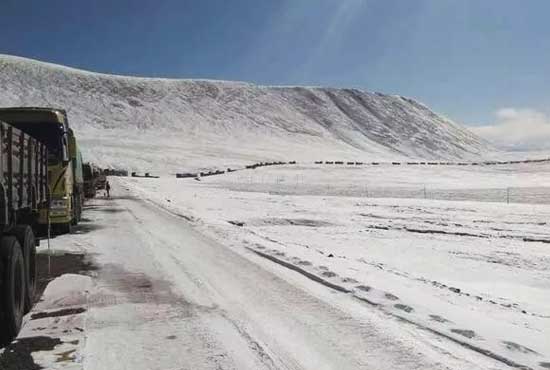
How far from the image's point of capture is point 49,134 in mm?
13180

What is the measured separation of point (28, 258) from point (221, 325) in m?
2.56

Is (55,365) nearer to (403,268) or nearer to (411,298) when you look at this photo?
(411,298)

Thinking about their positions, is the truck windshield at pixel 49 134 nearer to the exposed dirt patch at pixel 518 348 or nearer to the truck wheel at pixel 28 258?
the truck wheel at pixel 28 258

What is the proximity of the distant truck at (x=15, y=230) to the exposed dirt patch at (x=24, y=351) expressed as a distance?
0.15 metres

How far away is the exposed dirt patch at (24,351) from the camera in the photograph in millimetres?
4879

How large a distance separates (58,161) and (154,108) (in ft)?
445

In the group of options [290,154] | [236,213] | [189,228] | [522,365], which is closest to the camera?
[522,365]

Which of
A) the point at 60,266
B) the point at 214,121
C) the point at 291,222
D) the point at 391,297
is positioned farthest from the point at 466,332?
the point at 214,121

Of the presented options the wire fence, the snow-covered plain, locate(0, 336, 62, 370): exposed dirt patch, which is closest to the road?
locate(0, 336, 62, 370): exposed dirt patch

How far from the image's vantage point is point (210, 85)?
172 m

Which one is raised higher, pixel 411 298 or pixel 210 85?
pixel 210 85

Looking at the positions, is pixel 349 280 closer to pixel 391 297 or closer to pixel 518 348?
pixel 391 297

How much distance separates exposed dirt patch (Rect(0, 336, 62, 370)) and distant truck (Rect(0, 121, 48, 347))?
0.15 m

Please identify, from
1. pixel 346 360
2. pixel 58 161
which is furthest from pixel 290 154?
pixel 346 360
